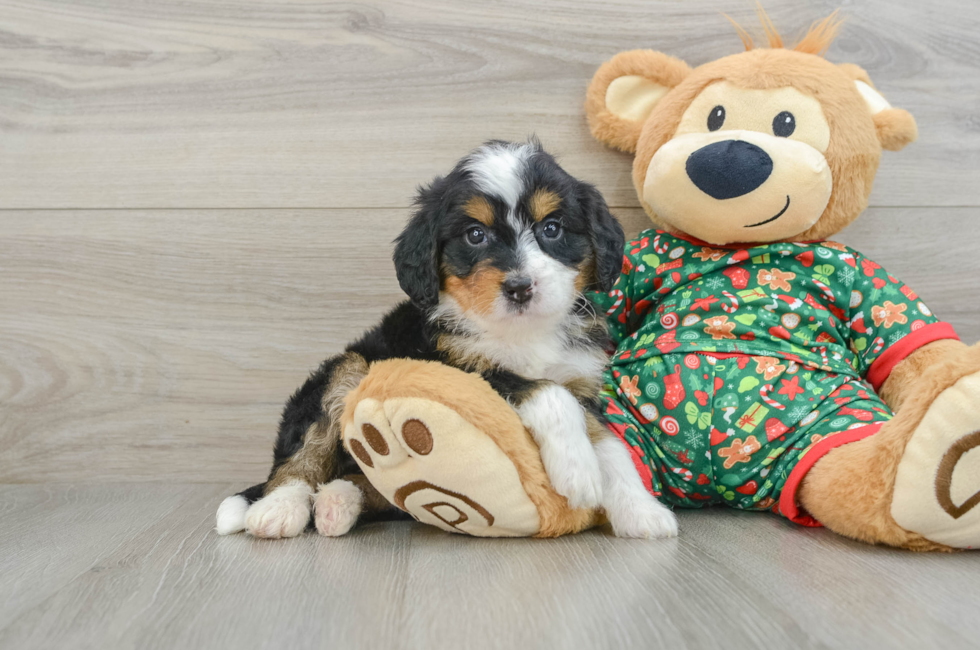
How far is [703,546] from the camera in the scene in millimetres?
1367

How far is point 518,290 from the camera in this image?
136cm

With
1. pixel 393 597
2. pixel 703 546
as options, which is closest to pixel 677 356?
pixel 703 546

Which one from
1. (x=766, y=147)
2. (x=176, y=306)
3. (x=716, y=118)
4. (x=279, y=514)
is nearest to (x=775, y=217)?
(x=766, y=147)

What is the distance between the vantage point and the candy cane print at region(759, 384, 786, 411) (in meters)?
1.59

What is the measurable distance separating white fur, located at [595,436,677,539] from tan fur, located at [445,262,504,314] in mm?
423

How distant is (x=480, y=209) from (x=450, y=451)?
507mm

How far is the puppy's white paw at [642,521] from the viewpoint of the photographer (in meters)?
1.42

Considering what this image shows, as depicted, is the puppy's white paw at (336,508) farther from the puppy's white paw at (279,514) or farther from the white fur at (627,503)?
the white fur at (627,503)

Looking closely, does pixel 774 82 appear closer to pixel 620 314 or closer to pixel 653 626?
pixel 620 314

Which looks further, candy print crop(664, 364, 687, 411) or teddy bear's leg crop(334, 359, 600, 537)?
candy print crop(664, 364, 687, 411)

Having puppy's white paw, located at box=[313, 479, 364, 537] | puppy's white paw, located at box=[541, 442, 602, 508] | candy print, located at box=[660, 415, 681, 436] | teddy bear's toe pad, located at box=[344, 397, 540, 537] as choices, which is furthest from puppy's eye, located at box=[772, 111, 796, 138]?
puppy's white paw, located at box=[313, 479, 364, 537]

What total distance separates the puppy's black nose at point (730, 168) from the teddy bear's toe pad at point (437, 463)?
0.85 m

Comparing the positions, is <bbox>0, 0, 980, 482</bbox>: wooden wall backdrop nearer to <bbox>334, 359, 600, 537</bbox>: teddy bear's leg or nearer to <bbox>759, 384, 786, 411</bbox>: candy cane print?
<bbox>759, 384, 786, 411</bbox>: candy cane print

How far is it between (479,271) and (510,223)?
0.42 feet
